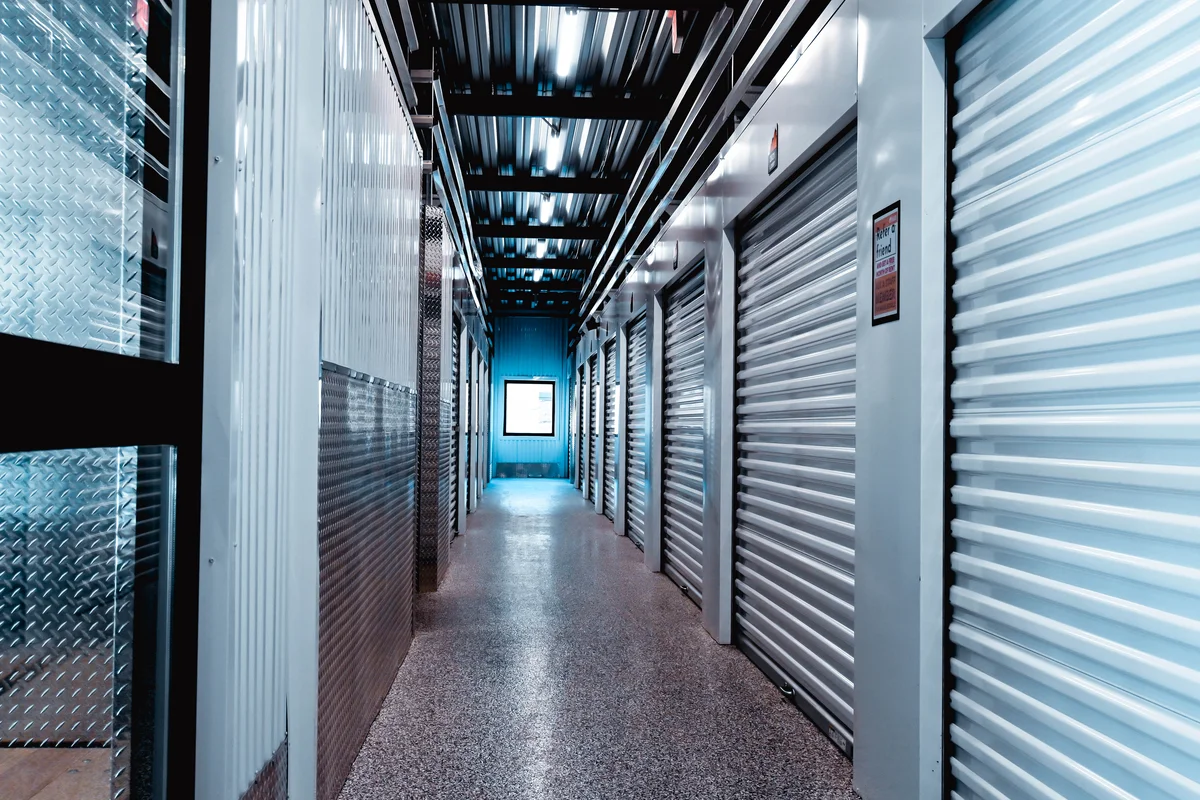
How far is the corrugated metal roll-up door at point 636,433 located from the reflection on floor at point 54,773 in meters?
6.37

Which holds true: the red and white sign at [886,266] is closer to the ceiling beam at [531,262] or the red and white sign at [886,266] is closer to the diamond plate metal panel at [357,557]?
the diamond plate metal panel at [357,557]

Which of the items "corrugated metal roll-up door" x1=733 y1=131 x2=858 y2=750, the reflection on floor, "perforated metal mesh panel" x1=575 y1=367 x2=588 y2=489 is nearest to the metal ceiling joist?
"perforated metal mesh panel" x1=575 y1=367 x2=588 y2=489

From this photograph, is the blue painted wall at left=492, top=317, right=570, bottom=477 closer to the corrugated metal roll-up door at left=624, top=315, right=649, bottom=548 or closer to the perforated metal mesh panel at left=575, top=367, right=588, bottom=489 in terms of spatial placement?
the perforated metal mesh panel at left=575, top=367, right=588, bottom=489

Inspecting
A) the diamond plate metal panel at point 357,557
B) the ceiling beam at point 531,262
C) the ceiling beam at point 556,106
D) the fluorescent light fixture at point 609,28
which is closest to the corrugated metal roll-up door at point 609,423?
the ceiling beam at point 531,262

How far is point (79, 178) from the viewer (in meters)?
1.33

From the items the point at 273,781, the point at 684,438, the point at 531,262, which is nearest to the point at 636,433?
the point at 684,438

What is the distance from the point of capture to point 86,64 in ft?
4.39

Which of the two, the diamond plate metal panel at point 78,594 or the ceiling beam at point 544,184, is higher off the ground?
the ceiling beam at point 544,184

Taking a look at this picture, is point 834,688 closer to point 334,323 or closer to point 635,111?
point 334,323

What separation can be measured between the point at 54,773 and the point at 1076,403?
227 cm

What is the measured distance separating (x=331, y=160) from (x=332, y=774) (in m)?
2.03

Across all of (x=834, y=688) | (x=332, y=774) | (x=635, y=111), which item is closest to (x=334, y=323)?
(x=332, y=774)

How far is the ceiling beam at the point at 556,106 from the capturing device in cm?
592

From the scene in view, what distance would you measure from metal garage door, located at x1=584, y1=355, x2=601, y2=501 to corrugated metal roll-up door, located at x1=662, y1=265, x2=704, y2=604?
4.96 m
